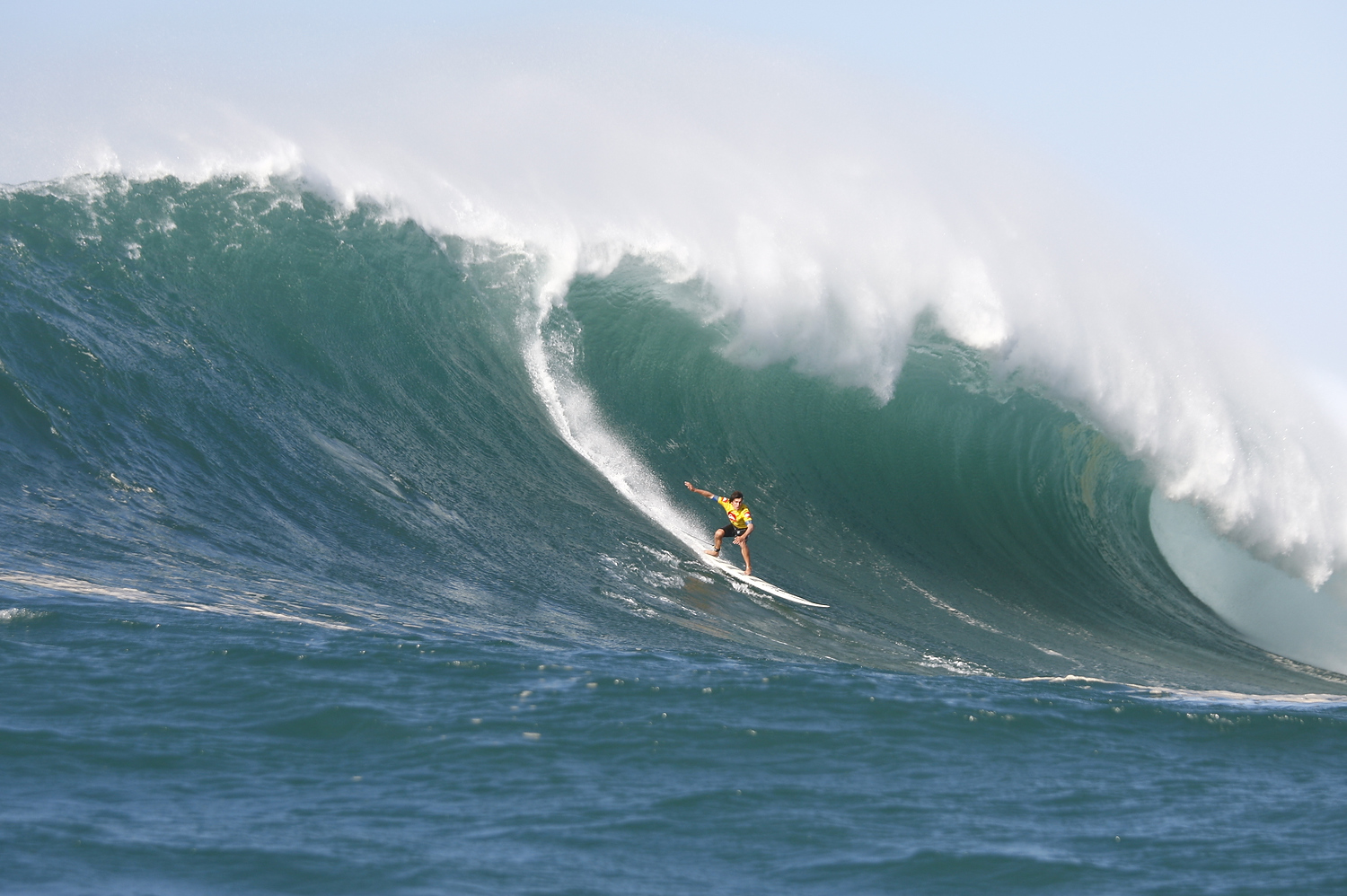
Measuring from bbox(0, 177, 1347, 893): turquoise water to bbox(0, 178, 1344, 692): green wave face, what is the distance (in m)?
0.05

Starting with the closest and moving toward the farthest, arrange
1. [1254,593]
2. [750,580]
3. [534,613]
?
[534,613]
[750,580]
[1254,593]

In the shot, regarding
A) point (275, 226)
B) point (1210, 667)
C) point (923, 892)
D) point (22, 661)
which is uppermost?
point (275, 226)

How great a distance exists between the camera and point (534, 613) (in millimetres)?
6754

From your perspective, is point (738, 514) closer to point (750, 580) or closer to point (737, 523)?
point (737, 523)

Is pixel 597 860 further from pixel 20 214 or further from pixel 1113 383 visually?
pixel 1113 383

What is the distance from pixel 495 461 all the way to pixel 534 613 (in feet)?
11.1

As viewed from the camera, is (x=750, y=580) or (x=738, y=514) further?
(x=738, y=514)

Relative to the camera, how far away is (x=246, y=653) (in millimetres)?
4832

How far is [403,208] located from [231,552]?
8097 mm

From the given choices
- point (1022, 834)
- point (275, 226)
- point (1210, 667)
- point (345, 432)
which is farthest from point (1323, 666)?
point (275, 226)

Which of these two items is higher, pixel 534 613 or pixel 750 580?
pixel 750 580

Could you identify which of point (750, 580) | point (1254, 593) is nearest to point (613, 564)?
point (750, 580)

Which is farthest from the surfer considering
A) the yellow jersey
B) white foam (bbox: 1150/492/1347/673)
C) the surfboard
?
white foam (bbox: 1150/492/1347/673)

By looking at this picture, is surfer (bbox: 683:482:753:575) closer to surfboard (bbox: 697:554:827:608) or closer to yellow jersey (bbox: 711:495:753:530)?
yellow jersey (bbox: 711:495:753:530)
